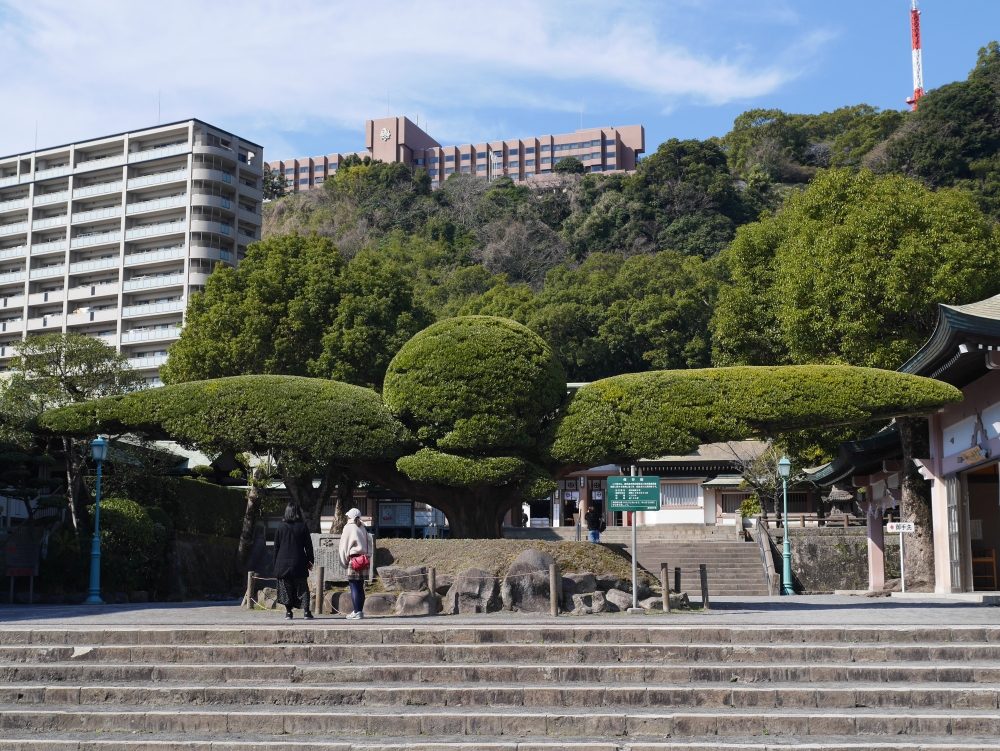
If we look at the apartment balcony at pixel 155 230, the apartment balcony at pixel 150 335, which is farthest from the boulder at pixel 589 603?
the apartment balcony at pixel 155 230

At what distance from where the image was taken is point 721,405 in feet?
59.6

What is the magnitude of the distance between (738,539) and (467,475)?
2108 cm

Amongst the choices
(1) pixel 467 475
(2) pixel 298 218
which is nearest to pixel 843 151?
(2) pixel 298 218

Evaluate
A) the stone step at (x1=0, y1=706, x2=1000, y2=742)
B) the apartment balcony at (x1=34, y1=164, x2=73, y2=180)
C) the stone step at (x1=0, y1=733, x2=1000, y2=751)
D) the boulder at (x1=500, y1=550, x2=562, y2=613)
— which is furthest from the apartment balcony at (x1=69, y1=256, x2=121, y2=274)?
the stone step at (x1=0, y1=733, x2=1000, y2=751)

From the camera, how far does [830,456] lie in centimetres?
3247

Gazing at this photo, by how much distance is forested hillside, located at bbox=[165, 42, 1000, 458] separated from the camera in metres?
27.2

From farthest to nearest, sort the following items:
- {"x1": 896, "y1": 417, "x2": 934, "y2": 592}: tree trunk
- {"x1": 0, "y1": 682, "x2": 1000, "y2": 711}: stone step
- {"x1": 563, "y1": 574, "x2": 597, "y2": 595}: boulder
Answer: {"x1": 896, "y1": 417, "x2": 934, "y2": 592}: tree trunk → {"x1": 563, "y1": 574, "x2": 597, "y2": 595}: boulder → {"x1": 0, "y1": 682, "x2": 1000, "y2": 711}: stone step

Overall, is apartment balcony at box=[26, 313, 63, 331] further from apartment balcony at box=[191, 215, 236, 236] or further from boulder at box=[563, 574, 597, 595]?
boulder at box=[563, 574, 597, 595]

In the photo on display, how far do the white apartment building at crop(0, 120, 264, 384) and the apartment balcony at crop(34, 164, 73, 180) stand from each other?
111 millimetres

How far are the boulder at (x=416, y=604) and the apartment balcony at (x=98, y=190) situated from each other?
64.0 meters

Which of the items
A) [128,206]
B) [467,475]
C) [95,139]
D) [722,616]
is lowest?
[722,616]

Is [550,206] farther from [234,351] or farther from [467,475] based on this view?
[467,475]

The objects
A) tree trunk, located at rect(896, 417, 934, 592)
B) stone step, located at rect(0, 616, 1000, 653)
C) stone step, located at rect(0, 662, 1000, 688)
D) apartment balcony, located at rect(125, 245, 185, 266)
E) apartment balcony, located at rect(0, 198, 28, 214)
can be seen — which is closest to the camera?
stone step, located at rect(0, 662, 1000, 688)

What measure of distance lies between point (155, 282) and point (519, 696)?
65.7 meters
